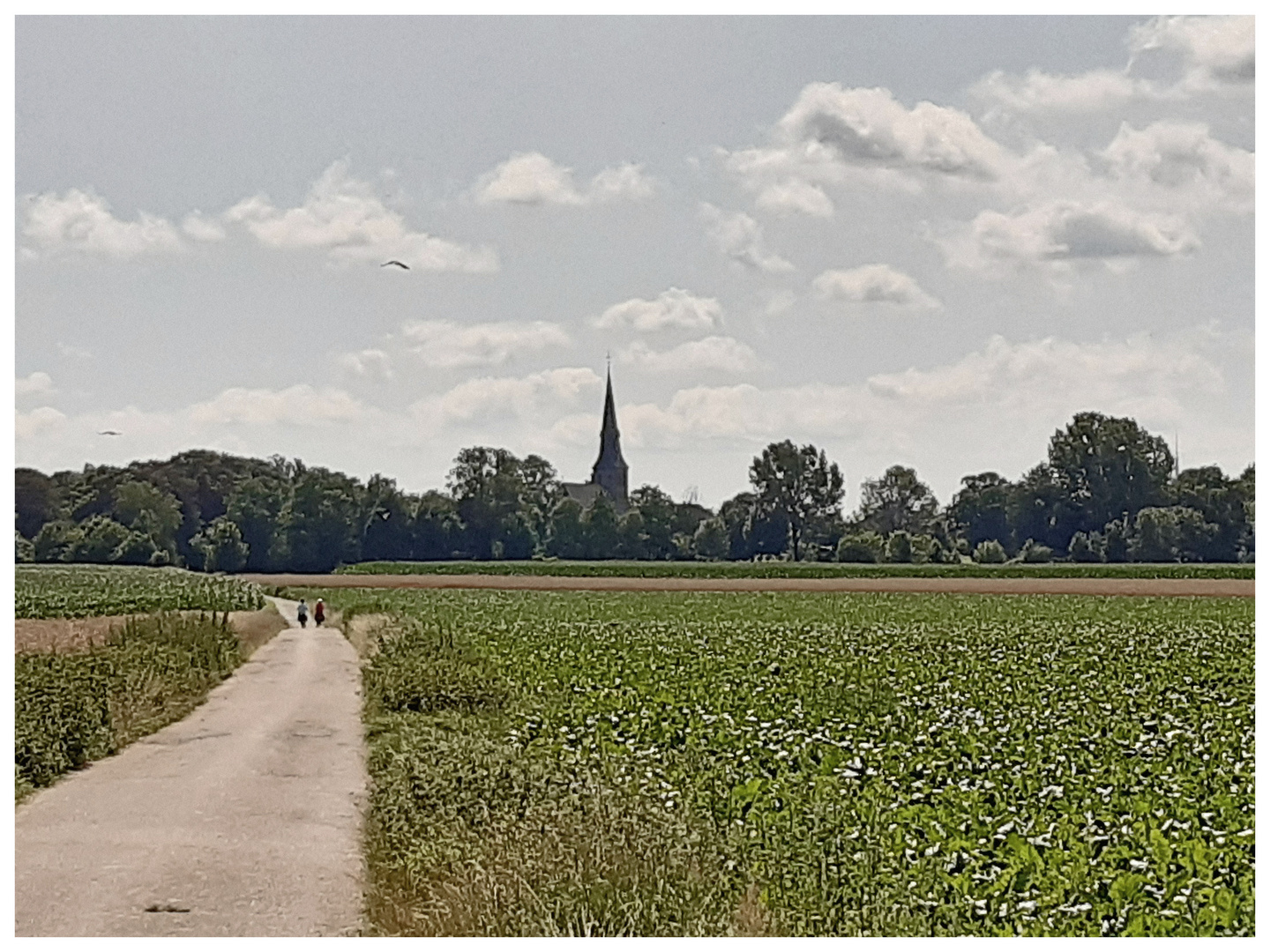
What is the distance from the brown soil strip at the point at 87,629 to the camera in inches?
1078

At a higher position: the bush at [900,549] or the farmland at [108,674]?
the bush at [900,549]

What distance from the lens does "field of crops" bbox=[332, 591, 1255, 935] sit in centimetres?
793

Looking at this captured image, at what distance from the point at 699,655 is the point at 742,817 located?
14295 millimetres

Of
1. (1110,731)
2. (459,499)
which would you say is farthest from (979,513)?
(1110,731)

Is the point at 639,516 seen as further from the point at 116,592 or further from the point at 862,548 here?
the point at 116,592

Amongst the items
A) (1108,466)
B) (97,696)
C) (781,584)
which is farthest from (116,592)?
(1108,466)

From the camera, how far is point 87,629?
32938 mm

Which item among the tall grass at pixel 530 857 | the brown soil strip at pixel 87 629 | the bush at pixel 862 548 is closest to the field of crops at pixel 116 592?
the brown soil strip at pixel 87 629

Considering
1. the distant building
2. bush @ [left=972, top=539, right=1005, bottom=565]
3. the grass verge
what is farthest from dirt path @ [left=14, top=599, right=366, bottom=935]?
the distant building

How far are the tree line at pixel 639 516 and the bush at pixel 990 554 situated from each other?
0.27 feet

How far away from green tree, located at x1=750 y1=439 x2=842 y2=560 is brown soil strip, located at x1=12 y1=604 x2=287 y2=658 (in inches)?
1618

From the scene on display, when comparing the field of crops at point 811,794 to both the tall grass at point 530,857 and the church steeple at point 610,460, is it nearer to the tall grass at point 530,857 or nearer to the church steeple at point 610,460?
the tall grass at point 530,857

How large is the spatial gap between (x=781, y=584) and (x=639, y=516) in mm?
23504

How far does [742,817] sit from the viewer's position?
10.5 m
